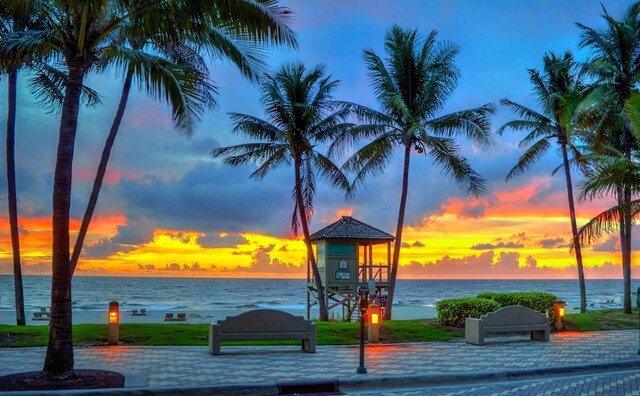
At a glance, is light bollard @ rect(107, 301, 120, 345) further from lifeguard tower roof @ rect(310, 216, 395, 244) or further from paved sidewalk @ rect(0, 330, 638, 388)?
lifeguard tower roof @ rect(310, 216, 395, 244)

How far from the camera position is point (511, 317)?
49.4 feet

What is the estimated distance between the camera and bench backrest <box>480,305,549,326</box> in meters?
14.9

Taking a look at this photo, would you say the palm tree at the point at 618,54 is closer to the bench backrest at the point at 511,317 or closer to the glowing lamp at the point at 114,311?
the bench backrest at the point at 511,317

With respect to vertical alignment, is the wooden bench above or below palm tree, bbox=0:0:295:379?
below

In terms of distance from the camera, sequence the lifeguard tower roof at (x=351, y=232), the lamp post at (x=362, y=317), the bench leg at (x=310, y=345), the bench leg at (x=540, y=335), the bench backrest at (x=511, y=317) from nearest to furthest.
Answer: the lamp post at (x=362, y=317)
the bench leg at (x=310, y=345)
the bench backrest at (x=511, y=317)
the bench leg at (x=540, y=335)
the lifeguard tower roof at (x=351, y=232)

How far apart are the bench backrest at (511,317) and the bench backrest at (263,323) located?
15.4 ft

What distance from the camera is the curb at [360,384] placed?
8.88m

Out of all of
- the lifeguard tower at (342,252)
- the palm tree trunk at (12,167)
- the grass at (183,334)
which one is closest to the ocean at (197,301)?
the lifeguard tower at (342,252)

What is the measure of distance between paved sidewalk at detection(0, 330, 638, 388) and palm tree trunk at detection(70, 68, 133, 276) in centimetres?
544

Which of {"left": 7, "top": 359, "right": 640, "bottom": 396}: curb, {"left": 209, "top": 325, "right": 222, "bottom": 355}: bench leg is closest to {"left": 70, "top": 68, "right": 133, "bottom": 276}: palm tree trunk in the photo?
{"left": 209, "top": 325, "right": 222, "bottom": 355}: bench leg

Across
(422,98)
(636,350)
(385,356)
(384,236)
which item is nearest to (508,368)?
(385,356)

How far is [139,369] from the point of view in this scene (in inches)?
425

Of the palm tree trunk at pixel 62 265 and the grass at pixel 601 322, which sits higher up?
the palm tree trunk at pixel 62 265

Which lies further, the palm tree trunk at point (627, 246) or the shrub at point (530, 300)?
the palm tree trunk at point (627, 246)
